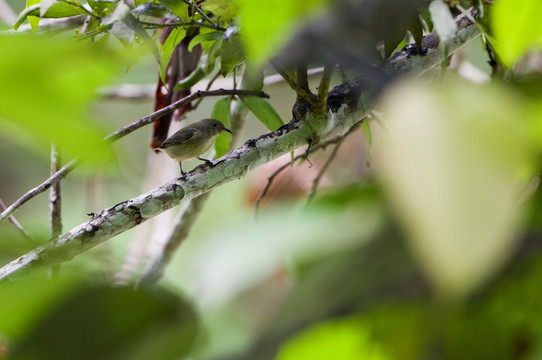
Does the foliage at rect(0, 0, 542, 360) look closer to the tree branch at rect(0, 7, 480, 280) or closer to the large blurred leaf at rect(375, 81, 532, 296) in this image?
the large blurred leaf at rect(375, 81, 532, 296)

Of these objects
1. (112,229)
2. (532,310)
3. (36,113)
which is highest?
(112,229)

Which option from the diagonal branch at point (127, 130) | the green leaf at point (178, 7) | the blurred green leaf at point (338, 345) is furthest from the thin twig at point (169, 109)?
the blurred green leaf at point (338, 345)

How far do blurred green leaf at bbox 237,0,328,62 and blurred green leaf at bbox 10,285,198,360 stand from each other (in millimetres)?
98

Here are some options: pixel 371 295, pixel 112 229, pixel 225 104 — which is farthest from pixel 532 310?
pixel 225 104

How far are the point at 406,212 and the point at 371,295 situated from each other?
0.07m

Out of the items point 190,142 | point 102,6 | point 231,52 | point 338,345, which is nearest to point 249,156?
point 231,52

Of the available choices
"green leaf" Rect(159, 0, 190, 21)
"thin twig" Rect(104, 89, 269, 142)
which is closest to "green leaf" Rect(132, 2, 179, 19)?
"green leaf" Rect(159, 0, 190, 21)

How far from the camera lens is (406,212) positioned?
15 cm

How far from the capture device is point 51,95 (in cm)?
15

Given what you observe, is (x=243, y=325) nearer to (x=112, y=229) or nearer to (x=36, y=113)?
(x=36, y=113)

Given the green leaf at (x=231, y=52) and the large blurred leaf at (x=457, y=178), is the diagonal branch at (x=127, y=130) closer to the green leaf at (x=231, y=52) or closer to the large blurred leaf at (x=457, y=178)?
the green leaf at (x=231, y=52)

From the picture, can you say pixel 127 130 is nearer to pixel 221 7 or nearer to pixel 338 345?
pixel 221 7

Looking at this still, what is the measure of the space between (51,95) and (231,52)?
63 centimetres

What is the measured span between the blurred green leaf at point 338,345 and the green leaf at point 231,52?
56cm
